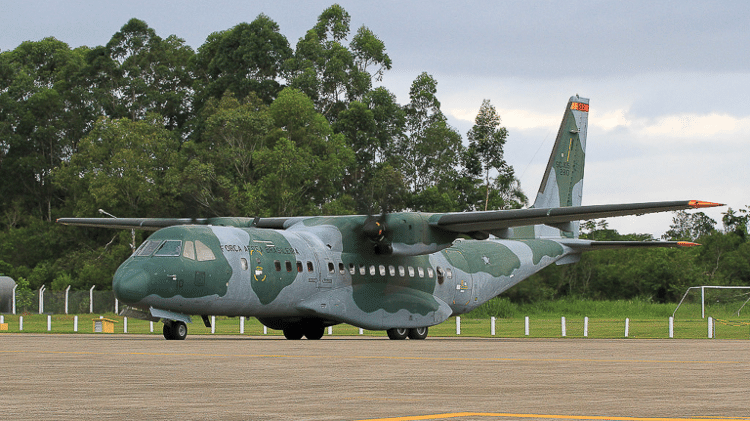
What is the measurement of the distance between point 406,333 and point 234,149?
40.5m

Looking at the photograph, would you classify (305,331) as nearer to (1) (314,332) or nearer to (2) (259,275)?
(1) (314,332)

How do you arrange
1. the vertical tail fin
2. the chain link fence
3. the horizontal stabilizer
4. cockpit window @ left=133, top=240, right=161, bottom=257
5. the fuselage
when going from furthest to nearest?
the chain link fence < the vertical tail fin < the horizontal stabilizer < cockpit window @ left=133, top=240, right=161, bottom=257 < the fuselage

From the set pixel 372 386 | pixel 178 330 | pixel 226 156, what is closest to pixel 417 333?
pixel 178 330

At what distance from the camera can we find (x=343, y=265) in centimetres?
2786

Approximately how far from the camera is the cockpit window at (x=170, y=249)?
78.7ft

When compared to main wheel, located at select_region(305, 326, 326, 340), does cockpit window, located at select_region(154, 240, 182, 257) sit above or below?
above

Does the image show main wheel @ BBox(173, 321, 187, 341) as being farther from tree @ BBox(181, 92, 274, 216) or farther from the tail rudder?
tree @ BBox(181, 92, 274, 216)

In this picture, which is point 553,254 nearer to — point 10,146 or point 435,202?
point 435,202

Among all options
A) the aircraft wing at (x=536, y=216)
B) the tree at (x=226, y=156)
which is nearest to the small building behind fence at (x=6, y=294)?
the tree at (x=226, y=156)

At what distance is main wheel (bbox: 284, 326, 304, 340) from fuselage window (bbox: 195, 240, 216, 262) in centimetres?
509

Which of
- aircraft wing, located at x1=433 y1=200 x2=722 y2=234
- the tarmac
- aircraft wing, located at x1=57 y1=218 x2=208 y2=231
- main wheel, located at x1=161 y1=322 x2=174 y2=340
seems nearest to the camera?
the tarmac

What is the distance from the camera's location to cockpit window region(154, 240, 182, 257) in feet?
78.7

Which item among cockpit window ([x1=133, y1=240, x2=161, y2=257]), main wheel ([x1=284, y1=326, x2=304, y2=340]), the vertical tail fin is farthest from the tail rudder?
cockpit window ([x1=133, y1=240, x2=161, y2=257])

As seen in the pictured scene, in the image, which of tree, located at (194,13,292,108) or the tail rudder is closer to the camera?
the tail rudder
